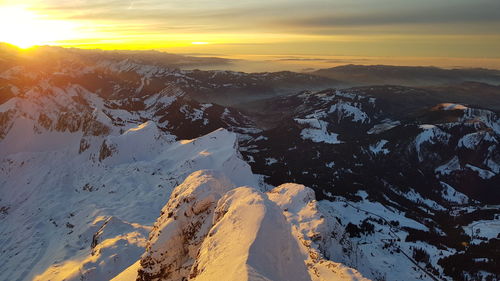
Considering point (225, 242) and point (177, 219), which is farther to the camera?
point (177, 219)

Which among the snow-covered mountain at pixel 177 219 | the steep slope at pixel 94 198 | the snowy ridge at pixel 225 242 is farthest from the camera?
the steep slope at pixel 94 198

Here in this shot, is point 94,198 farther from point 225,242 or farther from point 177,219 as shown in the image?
point 225,242

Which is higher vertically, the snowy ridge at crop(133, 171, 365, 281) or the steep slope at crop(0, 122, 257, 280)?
the snowy ridge at crop(133, 171, 365, 281)

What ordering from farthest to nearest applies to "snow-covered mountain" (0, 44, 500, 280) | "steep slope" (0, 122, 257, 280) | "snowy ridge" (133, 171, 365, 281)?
"steep slope" (0, 122, 257, 280)
"snow-covered mountain" (0, 44, 500, 280)
"snowy ridge" (133, 171, 365, 281)

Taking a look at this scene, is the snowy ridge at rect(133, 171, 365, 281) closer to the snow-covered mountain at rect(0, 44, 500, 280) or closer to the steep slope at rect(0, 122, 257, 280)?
the snow-covered mountain at rect(0, 44, 500, 280)

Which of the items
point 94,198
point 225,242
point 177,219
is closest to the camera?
point 225,242

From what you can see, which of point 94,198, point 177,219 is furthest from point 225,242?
point 94,198

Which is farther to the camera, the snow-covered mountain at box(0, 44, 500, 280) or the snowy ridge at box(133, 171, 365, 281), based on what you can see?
the snow-covered mountain at box(0, 44, 500, 280)

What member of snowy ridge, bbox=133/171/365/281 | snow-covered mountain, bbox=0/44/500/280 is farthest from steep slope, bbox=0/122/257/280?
snowy ridge, bbox=133/171/365/281

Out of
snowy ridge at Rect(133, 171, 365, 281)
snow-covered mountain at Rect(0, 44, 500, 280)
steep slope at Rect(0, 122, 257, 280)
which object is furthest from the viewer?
steep slope at Rect(0, 122, 257, 280)

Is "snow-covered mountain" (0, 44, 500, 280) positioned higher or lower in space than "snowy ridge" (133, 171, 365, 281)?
lower

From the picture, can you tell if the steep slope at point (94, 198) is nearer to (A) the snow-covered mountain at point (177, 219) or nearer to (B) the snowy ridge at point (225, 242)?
(A) the snow-covered mountain at point (177, 219)

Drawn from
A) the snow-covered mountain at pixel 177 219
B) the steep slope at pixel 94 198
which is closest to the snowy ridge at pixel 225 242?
the snow-covered mountain at pixel 177 219
